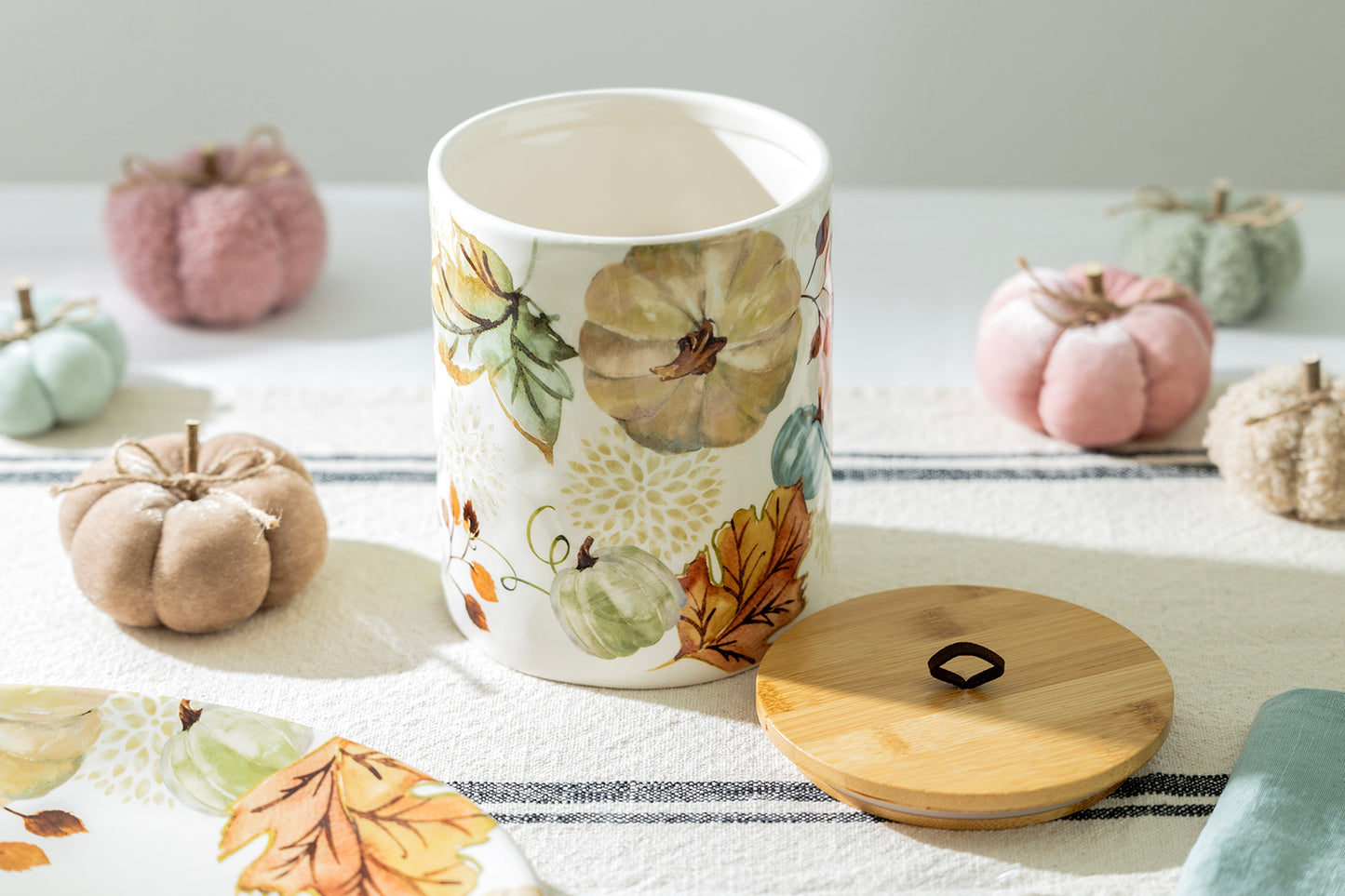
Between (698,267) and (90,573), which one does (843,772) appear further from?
(90,573)

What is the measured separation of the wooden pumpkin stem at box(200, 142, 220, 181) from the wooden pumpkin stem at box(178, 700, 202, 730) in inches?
20.1

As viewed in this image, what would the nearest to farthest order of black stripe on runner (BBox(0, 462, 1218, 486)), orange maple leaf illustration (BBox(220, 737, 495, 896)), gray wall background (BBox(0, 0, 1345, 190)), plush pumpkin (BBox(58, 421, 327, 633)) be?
orange maple leaf illustration (BBox(220, 737, 495, 896)) → plush pumpkin (BBox(58, 421, 327, 633)) → black stripe on runner (BBox(0, 462, 1218, 486)) → gray wall background (BBox(0, 0, 1345, 190))

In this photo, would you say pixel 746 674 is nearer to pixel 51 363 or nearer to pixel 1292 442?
pixel 1292 442

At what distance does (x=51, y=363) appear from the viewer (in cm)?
75

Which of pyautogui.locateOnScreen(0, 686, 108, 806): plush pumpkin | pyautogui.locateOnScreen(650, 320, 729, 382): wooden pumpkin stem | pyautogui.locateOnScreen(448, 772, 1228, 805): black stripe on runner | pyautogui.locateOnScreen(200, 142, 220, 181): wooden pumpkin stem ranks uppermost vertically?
pyautogui.locateOnScreen(650, 320, 729, 382): wooden pumpkin stem

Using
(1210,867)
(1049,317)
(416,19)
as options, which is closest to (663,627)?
(1210,867)

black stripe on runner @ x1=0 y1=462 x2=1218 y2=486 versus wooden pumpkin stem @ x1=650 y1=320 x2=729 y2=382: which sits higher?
wooden pumpkin stem @ x1=650 y1=320 x2=729 y2=382

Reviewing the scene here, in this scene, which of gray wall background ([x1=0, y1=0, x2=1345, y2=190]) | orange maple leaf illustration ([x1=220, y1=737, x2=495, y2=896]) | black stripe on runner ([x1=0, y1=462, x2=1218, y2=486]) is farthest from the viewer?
gray wall background ([x1=0, y1=0, x2=1345, y2=190])

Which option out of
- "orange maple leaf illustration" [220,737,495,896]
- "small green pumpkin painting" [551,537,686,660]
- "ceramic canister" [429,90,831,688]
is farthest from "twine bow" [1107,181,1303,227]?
"orange maple leaf illustration" [220,737,495,896]

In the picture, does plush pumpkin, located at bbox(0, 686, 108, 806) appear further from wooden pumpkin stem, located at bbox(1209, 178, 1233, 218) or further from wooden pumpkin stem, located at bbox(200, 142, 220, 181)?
wooden pumpkin stem, located at bbox(1209, 178, 1233, 218)

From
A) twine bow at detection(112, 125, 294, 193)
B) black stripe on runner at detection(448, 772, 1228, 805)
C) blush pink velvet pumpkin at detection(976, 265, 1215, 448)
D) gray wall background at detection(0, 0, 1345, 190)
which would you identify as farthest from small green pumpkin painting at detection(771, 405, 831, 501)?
gray wall background at detection(0, 0, 1345, 190)

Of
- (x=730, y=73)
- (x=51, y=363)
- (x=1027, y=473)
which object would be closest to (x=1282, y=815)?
(x=1027, y=473)

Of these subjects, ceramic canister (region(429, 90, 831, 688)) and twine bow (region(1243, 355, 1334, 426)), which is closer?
ceramic canister (region(429, 90, 831, 688))

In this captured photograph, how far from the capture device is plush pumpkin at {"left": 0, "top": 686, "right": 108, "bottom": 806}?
49cm
